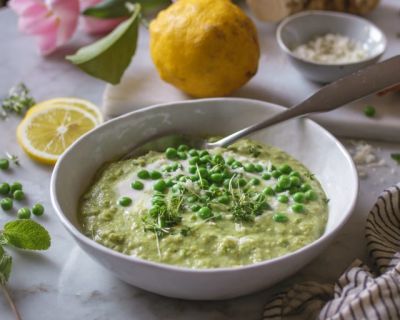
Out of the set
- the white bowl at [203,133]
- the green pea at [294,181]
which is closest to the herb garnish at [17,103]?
the white bowl at [203,133]

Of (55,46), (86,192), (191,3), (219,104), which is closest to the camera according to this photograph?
(86,192)

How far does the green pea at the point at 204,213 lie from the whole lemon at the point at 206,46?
554 millimetres

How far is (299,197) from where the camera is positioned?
4.47 feet

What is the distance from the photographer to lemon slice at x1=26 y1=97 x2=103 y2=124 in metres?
1.80

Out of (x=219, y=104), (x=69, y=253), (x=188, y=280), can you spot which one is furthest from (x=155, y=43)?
(x=188, y=280)

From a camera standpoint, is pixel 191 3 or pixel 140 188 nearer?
pixel 140 188

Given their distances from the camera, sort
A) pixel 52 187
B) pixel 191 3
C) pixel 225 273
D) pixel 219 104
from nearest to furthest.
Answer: pixel 225 273 → pixel 52 187 → pixel 219 104 → pixel 191 3

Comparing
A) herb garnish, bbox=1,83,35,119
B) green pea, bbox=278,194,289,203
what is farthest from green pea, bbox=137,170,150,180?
herb garnish, bbox=1,83,35,119

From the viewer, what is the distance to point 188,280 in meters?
1.12

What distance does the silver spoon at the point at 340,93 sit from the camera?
1527mm

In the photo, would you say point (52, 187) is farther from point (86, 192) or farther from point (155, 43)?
point (155, 43)

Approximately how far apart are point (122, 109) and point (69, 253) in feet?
1.95

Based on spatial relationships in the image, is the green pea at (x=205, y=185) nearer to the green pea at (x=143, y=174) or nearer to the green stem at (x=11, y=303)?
the green pea at (x=143, y=174)

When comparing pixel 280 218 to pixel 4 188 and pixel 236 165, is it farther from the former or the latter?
pixel 4 188
